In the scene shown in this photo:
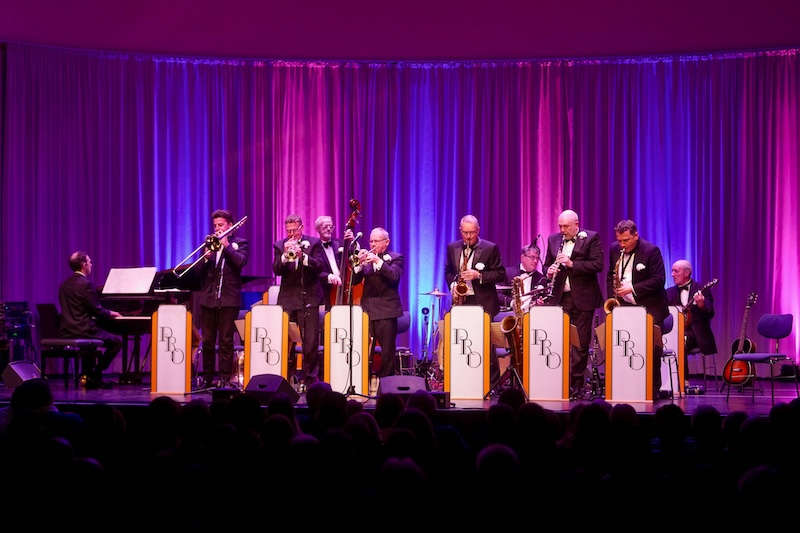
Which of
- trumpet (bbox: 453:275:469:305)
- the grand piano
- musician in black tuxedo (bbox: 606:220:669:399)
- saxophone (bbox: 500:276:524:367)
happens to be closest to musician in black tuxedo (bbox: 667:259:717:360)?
musician in black tuxedo (bbox: 606:220:669:399)

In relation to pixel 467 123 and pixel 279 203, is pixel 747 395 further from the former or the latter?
pixel 279 203

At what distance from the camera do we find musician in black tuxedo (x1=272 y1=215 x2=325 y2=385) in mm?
9305

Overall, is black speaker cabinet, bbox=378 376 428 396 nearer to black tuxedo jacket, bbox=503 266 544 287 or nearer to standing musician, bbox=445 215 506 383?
standing musician, bbox=445 215 506 383

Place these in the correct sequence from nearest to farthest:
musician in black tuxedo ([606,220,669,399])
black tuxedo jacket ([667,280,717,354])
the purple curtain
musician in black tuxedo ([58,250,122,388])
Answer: musician in black tuxedo ([606,220,669,399]) → musician in black tuxedo ([58,250,122,388]) → black tuxedo jacket ([667,280,717,354]) → the purple curtain

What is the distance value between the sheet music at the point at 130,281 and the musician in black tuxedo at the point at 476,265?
12.2 feet

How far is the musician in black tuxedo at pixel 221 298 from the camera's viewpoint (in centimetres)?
933

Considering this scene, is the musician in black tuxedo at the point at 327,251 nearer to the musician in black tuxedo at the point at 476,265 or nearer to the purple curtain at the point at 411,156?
the musician in black tuxedo at the point at 476,265

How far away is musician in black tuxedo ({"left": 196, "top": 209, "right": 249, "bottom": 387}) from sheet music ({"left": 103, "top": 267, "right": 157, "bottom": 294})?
1.38 meters

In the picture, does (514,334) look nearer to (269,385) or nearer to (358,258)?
(358,258)

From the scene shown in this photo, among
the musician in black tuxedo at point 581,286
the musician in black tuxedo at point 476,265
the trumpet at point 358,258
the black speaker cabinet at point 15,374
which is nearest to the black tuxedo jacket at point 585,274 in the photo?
the musician in black tuxedo at point 581,286

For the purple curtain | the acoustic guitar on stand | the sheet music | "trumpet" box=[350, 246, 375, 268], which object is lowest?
the acoustic guitar on stand

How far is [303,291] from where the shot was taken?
9.40 meters

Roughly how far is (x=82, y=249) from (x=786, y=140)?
10180mm

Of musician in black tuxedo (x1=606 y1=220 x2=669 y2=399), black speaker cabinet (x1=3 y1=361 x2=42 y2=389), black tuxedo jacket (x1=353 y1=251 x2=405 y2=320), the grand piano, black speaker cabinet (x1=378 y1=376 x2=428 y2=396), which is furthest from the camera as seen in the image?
the grand piano
